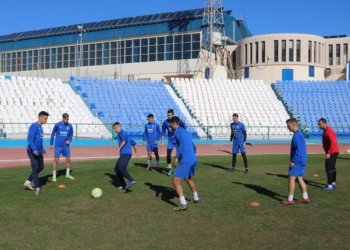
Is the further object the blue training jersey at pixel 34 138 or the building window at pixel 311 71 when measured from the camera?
the building window at pixel 311 71

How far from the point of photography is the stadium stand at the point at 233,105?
33344 mm

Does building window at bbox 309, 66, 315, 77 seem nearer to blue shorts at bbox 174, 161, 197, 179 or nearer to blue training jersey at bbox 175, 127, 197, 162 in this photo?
blue training jersey at bbox 175, 127, 197, 162

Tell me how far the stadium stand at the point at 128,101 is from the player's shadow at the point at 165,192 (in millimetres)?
19507

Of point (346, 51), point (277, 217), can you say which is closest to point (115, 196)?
point (277, 217)

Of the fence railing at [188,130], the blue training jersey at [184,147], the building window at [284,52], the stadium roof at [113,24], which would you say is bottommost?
the fence railing at [188,130]

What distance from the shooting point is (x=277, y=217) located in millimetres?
8375

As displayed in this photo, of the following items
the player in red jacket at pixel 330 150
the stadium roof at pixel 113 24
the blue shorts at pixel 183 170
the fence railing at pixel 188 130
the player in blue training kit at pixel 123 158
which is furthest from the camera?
the stadium roof at pixel 113 24

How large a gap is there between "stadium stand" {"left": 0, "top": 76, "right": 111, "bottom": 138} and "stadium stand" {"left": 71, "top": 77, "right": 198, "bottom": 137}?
1.07m

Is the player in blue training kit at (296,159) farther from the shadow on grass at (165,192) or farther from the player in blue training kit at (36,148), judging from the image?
the player in blue training kit at (36,148)

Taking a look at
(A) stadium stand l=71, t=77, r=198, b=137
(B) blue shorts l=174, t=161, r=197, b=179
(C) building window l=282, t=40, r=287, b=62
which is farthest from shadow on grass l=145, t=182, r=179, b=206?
(C) building window l=282, t=40, r=287, b=62

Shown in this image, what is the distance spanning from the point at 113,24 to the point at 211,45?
53.6 feet

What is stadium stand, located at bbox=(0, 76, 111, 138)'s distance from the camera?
28078mm

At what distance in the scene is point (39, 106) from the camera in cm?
3275

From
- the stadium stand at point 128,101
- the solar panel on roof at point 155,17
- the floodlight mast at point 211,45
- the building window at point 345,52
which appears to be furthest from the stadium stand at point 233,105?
the solar panel on roof at point 155,17
